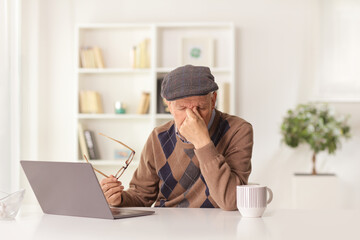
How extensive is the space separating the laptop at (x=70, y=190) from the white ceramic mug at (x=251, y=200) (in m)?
0.29

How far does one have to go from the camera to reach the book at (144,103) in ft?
15.7

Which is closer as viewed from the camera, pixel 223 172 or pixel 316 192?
pixel 223 172

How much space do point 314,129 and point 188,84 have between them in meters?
2.76

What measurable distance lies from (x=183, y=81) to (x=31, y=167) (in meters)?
0.60

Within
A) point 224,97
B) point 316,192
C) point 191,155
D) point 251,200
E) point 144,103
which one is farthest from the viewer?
point 144,103

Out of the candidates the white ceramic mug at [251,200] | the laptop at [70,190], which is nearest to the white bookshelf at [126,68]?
the laptop at [70,190]

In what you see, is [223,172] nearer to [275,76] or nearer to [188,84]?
[188,84]

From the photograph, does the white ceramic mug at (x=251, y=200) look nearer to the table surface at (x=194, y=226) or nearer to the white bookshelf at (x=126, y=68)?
the table surface at (x=194, y=226)

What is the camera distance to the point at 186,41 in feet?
16.0

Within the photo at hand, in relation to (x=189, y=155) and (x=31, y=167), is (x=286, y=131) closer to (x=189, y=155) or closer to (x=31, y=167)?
(x=189, y=155)

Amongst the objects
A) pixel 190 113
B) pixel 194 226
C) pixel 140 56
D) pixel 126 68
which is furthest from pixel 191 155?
pixel 126 68

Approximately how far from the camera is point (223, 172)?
1870mm

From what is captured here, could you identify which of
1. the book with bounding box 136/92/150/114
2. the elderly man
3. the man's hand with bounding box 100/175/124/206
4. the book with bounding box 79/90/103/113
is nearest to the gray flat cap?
the elderly man

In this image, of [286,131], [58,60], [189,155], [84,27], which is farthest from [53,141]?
[189,155]
